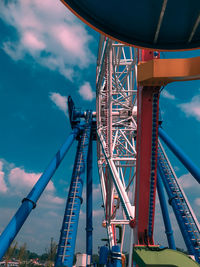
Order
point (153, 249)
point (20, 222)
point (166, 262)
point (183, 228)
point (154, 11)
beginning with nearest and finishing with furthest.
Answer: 1. point (166, 262)
2. point (153, 249)
3. point (154, 11)
4. point (20, 222)
5. point (183, 228)

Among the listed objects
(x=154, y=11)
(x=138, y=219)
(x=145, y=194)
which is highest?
(x=154, y=11)

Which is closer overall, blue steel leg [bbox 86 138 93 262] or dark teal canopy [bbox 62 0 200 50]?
dark teal canopy [bbox 62 0 200 50]

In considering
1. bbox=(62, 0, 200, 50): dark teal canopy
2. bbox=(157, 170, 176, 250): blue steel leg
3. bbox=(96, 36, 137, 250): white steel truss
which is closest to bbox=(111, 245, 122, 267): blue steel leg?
bbox=(96, 36, 137, 250): white steel truss

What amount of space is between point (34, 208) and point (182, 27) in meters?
12.0

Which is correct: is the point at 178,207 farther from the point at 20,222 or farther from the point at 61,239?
the point at 20,222

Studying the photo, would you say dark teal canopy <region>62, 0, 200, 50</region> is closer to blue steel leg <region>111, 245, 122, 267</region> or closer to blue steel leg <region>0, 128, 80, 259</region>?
blue steel leg <region>0, 128, 80, 259</region>

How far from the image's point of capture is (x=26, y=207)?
13023 mm

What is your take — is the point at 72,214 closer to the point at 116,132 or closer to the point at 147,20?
the point at 116,132

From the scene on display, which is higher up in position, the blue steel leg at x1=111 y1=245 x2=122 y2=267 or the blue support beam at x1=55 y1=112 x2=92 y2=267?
the blue support beam at x1=55 y1=112 x2=92 y2=267

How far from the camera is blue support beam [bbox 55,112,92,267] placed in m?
14.9

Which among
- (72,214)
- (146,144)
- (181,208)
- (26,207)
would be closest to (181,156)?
(181,208)

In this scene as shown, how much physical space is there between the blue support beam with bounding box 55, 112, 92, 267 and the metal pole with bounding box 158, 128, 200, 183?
7.38 m

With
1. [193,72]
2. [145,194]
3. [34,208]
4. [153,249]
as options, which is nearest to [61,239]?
[34,208]

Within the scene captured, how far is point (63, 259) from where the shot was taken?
1456 cm
